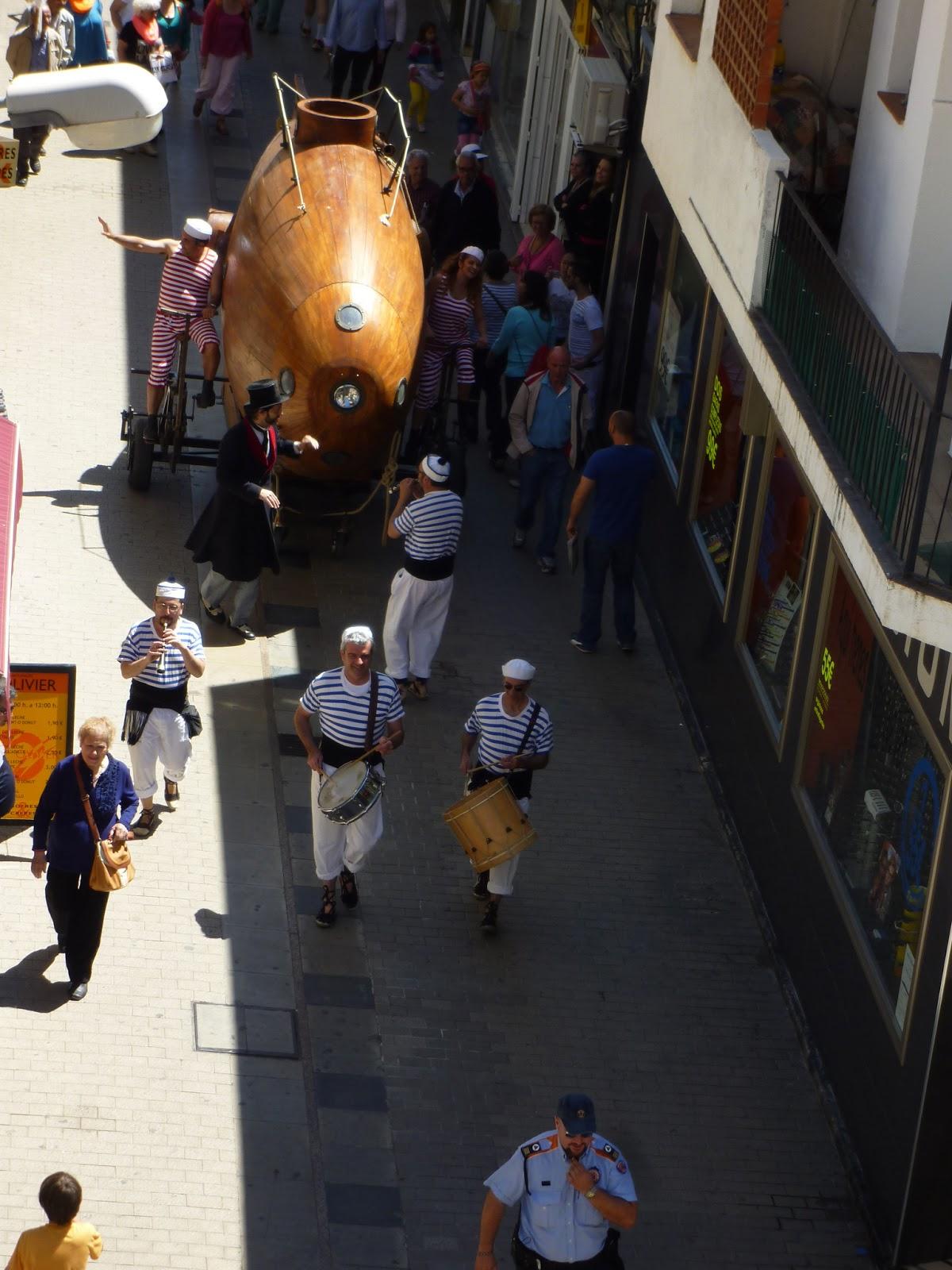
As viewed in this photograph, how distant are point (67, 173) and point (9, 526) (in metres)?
12.2

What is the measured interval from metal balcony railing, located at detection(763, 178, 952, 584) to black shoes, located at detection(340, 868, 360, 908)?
3.77 metres

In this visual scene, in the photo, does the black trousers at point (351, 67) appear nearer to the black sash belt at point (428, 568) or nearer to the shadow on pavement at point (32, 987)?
the black sash belt at point (428, 568)

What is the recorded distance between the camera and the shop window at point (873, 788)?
976cm

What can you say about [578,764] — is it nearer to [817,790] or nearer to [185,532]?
[817,790]

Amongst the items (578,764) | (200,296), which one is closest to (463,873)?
(578,764)

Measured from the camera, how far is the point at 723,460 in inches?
560

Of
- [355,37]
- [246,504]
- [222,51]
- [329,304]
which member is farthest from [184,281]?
[355,37]

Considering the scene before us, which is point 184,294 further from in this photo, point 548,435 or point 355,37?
point 355,37

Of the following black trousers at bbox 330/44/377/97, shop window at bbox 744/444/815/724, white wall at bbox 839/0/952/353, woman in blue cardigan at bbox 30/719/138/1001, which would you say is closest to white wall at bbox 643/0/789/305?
white wall at bbox 839/0/952/353

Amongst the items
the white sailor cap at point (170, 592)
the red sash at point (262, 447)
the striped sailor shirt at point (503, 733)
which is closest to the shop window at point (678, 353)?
the red sash at point (262, 447)

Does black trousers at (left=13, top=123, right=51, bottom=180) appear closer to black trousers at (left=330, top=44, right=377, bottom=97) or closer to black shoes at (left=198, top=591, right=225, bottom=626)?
black trousers at (left=330, top=44, right=377, bottom=97)

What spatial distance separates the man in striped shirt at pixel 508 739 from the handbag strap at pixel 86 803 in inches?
87.9

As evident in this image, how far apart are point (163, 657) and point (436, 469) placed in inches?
105

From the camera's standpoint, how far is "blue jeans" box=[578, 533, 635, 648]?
14.6m
